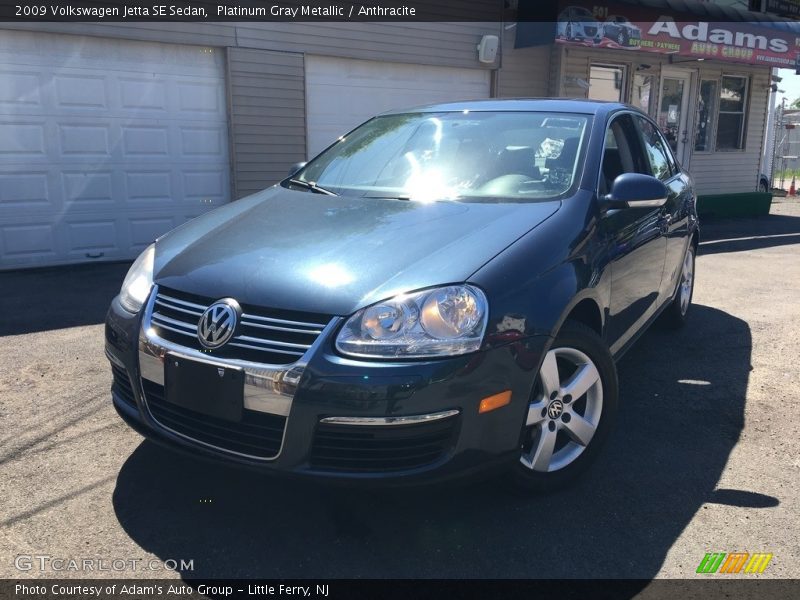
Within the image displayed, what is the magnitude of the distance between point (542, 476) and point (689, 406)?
61.8 inches

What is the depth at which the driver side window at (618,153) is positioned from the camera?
3557mm

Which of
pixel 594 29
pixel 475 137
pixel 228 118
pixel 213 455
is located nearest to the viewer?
pixel 213 455

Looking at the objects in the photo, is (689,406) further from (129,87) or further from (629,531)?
(129,87)

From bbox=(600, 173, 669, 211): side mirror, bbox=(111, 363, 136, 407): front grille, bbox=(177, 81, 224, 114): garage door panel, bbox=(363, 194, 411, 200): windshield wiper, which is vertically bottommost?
bbox=(111, 363, 136, 407): front grille

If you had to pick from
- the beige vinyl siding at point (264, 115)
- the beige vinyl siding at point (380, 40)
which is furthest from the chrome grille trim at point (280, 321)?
the beige vinyl siding at point (380, 40)

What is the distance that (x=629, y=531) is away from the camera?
271 cm

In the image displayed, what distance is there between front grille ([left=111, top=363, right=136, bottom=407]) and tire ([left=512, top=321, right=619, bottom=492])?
5.09ft

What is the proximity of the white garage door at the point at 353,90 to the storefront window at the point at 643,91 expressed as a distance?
4233 millimetres

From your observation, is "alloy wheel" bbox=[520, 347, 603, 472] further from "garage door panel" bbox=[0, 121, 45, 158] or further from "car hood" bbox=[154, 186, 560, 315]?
"garage door panel" bbox=[0, 121, 45, 158]

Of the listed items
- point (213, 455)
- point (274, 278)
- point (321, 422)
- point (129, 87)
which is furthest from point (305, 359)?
point (129, 87)

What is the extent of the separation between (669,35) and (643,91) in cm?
175

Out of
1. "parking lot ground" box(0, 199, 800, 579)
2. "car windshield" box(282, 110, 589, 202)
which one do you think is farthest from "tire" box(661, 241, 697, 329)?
"car windshield" box(282, 110, 589, 202)

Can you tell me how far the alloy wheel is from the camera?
9.07 feet

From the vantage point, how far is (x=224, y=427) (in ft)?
8.32
